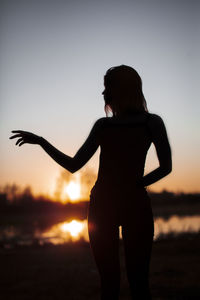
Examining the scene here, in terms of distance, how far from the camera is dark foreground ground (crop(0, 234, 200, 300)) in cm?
742

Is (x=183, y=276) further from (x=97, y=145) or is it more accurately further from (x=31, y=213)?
(x=31, y=213)

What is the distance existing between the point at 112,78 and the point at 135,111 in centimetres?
26

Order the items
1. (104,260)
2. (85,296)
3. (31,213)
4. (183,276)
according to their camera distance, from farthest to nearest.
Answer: (31,213), (183,276), (85,296), (104,260)

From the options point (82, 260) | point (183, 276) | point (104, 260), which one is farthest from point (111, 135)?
point (82, 260)

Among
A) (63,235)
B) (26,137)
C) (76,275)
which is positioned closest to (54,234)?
(63,235)

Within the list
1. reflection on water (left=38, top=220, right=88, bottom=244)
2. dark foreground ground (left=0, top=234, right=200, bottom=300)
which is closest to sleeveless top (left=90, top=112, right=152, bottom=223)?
dark foreground ground (left=0, top=234, right=200, bottom=300)

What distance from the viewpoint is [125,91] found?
7.38 feet

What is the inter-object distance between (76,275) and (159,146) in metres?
8.28

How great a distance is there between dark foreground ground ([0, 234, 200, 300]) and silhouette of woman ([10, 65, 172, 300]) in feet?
15.8

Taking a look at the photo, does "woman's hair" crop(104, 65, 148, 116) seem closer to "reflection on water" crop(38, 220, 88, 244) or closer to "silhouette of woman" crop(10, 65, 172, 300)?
"silhouette of woman" crop(10, 65, 172, 300)

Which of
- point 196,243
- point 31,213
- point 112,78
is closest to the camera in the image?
point 112,78

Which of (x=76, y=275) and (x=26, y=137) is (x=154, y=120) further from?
(x=76, y=275)

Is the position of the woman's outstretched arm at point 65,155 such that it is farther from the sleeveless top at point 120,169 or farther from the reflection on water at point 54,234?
the reflection on water at point 54,234

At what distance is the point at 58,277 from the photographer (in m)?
9.51
